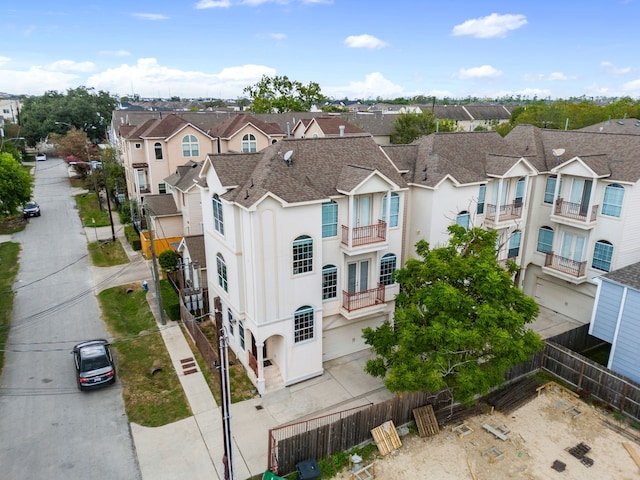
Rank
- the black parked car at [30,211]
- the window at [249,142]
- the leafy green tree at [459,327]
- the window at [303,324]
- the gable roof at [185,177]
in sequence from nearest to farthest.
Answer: the leafy green tree at [459,327] → the window at [303,324] → the gable roof at [185,177] → the window at [249,142] → the black parked car at [30,211]

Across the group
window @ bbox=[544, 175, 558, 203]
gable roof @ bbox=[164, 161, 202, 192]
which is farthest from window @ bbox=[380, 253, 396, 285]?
gable roof @ bbox=[164, 161, 202, 192]

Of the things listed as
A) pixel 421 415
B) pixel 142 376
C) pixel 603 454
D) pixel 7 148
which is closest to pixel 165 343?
pixel 142 376

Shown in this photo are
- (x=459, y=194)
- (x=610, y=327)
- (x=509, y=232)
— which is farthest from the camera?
(x=509, y=232)

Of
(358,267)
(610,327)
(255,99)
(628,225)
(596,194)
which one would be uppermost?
(255,99)

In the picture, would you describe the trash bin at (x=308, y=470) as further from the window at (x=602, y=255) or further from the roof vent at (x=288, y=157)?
the window at (x=602, y=255)

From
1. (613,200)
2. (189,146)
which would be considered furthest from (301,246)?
(189,146)

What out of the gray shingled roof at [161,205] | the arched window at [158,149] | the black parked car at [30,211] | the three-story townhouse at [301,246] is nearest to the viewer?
the three-story townhouse at [301,246]

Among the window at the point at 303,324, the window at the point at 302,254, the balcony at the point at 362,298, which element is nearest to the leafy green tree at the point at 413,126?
the balcony at the point at 362,298

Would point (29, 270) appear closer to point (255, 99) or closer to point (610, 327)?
point (610, 327)
